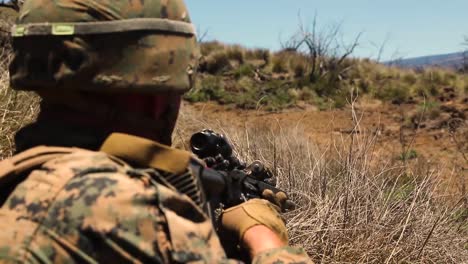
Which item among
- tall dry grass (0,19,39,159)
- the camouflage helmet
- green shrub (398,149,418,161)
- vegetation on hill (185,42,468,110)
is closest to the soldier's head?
the camouflage helmet

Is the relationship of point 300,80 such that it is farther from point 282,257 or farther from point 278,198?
point 282,257

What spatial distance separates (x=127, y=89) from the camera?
191cm

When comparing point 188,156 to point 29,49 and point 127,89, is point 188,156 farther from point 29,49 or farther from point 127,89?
point 29,49

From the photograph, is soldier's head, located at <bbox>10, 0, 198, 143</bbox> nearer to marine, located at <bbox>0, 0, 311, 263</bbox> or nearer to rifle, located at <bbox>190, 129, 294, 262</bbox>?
marine, located at <bbox>0, 0, 311, 263</bbox>

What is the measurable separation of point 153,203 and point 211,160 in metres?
0.84

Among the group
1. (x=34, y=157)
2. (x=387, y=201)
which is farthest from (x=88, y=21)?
(x=387, y=201)

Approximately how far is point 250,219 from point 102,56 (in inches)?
25.9

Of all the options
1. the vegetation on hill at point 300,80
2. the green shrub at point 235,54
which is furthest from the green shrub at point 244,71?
the green shrub at point 235,54

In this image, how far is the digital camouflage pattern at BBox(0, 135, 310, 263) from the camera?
162cm

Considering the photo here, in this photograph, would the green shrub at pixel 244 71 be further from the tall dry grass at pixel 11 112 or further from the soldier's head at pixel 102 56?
the soldier's head at pixel 102 56

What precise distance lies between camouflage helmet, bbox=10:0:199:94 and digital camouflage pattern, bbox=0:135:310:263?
267 millimetres

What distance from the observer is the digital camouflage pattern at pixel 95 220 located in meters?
1.62

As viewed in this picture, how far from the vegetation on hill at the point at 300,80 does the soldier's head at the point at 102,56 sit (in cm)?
1848

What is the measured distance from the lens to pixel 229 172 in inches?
97.4
